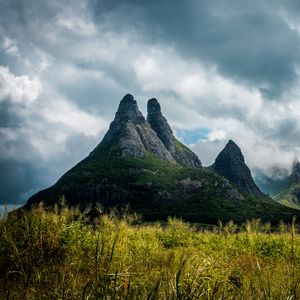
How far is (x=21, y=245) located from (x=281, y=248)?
13813 millimetres

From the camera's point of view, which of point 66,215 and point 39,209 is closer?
point 39,209

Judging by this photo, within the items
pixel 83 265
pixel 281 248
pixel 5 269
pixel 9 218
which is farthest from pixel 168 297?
pixel 281 248

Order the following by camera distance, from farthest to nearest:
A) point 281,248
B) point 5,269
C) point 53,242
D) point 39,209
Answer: point 281,248 → point 39,209 → point 53,242 → point 5,269

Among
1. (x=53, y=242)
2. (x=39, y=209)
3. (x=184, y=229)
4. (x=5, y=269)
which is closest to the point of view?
(x=5, y=269)

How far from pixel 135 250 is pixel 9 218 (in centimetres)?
509

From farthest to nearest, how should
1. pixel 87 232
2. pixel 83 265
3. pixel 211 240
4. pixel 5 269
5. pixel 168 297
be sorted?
pixel 211 240
pixel 87 232
pixel 5 269
pixel 83 265
pixel 168 297

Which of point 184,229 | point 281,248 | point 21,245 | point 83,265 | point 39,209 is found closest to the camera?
point 83,265

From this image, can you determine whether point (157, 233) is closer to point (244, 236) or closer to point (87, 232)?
point (244, 236)

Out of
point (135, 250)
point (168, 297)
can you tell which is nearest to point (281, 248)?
point (135, 250)

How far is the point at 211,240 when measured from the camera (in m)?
22.2

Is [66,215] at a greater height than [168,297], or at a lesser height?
greater

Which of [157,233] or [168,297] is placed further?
[157,233]

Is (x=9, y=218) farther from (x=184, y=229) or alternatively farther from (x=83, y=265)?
(x=184, y=229)

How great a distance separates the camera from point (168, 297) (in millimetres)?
3738
